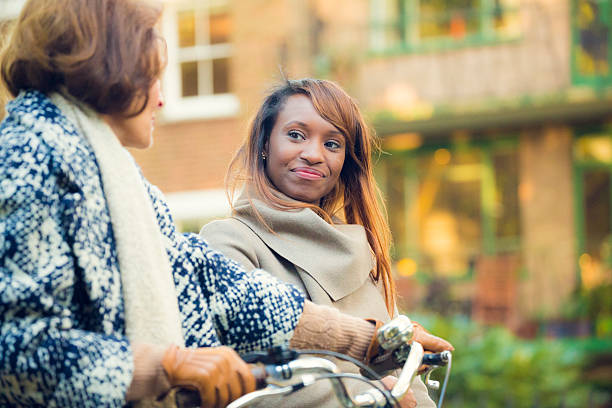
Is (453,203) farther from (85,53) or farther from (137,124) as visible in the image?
(85,53)

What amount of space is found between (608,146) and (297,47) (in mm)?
4763

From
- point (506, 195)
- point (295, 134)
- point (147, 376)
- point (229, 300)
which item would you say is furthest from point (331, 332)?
point (506, 195)

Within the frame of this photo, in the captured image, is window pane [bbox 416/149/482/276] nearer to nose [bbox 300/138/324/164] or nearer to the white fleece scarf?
nose [bbox 300/138/324/164]

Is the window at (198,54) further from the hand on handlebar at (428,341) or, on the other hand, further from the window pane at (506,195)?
the hand on handlebar at (428,341)

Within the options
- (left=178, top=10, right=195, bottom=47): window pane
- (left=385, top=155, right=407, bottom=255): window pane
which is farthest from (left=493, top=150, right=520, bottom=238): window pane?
(left=178, top=10, right=195, bottom=47): window pane

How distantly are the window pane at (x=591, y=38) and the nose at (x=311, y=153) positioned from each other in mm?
9821

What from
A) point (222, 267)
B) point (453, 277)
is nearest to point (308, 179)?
point (222, 267)

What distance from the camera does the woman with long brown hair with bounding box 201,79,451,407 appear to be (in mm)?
2445

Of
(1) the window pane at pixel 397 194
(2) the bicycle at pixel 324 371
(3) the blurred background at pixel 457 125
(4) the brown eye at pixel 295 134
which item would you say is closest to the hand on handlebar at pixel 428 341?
(2) the bicycle at pixel 324 371

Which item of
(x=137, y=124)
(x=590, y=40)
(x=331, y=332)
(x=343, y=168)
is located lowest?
(x=331, y=332)

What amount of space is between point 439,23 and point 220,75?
345 cm

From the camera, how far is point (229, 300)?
194 cm

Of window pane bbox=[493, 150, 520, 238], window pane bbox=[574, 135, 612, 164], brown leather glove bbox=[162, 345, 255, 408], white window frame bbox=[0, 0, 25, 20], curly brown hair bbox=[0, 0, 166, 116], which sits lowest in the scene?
window pane bbox=[493, 150, 520, 238]

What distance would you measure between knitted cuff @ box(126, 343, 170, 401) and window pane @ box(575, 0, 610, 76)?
36.1 feet
